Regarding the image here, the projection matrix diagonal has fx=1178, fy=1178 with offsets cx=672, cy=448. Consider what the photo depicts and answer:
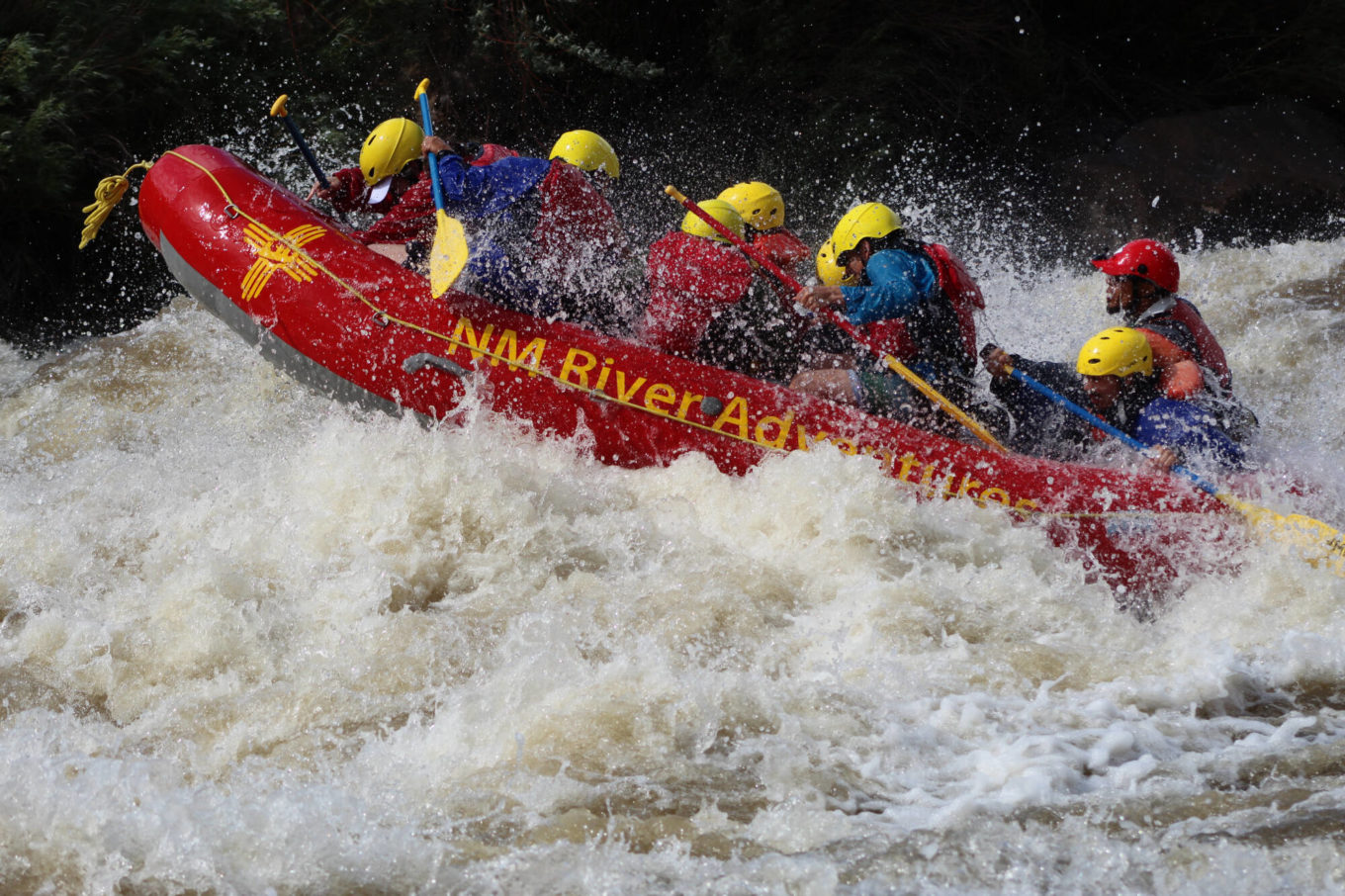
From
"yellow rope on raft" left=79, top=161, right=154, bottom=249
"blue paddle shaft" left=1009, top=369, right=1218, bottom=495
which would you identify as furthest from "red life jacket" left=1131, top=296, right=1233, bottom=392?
"yellow rope on raft" left=79, top=161, right=154, bottom=249

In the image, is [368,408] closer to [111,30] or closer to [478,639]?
[478,639]

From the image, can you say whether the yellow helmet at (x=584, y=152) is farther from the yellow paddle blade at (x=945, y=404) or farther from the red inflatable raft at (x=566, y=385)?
the yellow paddle blade at (x=945, y=404)

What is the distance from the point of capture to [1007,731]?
3111 millimetres

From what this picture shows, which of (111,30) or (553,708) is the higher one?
(111,30)

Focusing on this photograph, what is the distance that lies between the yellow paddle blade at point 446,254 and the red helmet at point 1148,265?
2.81 meters

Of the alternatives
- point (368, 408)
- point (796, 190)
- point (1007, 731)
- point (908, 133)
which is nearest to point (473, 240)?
point (368, 408)

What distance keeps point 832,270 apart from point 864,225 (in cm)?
26

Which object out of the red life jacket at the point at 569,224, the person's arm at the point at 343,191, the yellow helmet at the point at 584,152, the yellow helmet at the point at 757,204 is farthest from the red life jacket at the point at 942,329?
the person's arm at the point at 343,191

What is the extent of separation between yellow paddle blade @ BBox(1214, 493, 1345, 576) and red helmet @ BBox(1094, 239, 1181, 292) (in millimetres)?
1268

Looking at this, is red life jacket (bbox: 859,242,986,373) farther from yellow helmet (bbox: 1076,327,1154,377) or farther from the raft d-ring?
the raft d-ring

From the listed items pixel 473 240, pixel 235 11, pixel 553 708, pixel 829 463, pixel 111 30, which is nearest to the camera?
pixel 553 708

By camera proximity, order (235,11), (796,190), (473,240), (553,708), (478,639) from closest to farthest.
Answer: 1. (553,708)
2. (478,639)
3. (473,240)
4. (235,11)
5. (796,190)

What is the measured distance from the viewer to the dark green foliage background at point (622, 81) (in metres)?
6.97

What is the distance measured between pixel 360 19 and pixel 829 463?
219 inches
